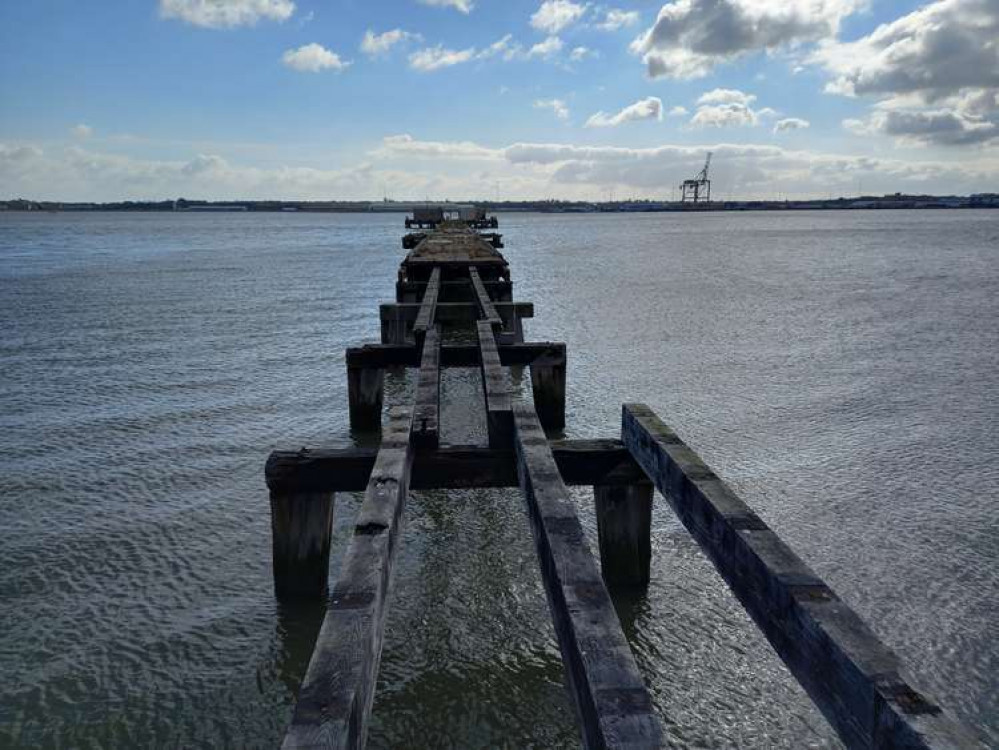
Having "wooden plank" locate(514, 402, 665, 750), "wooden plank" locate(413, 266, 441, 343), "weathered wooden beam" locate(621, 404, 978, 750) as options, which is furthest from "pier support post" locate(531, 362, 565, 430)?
"wooden plank" locate(514, 402, 665, 750)

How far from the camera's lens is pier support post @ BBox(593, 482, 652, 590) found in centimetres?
522

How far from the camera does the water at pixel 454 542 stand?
411 cm

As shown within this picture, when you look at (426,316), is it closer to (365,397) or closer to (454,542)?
(365,397)

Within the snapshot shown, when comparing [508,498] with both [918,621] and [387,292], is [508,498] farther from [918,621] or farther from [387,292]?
[387,292]

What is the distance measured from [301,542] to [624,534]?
7.73ft

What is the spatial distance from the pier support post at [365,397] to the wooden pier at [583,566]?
2201 mm

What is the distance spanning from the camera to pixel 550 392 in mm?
8656

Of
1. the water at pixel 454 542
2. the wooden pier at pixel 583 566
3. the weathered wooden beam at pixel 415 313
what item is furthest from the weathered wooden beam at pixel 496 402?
the weathered wooden beam at pixel 415 313

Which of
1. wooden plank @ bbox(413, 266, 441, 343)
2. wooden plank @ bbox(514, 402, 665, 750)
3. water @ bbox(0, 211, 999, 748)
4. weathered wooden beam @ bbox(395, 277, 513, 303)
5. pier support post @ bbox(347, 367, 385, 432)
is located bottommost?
water @ bbox(0, 211, 999, 748)

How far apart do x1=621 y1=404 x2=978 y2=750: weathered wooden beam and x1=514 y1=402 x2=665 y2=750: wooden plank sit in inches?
28.0

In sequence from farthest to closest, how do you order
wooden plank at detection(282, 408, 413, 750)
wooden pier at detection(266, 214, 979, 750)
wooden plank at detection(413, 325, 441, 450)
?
wooden plank at detection(413, 325, 441, 450)
wooden pier at detection(266, 214, 979, 750)
wooden plank at detection(282, 408, 413, 750)

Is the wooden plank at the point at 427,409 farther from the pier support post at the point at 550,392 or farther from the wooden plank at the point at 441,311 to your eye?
the wooden plank at the point at 441,311

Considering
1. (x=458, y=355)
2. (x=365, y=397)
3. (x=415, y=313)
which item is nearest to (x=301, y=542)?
(x=458, y=355)

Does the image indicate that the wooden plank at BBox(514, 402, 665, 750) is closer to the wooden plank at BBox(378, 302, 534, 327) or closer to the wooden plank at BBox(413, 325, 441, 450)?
the wooden plank at BBox(413, 325, 441, 450)
